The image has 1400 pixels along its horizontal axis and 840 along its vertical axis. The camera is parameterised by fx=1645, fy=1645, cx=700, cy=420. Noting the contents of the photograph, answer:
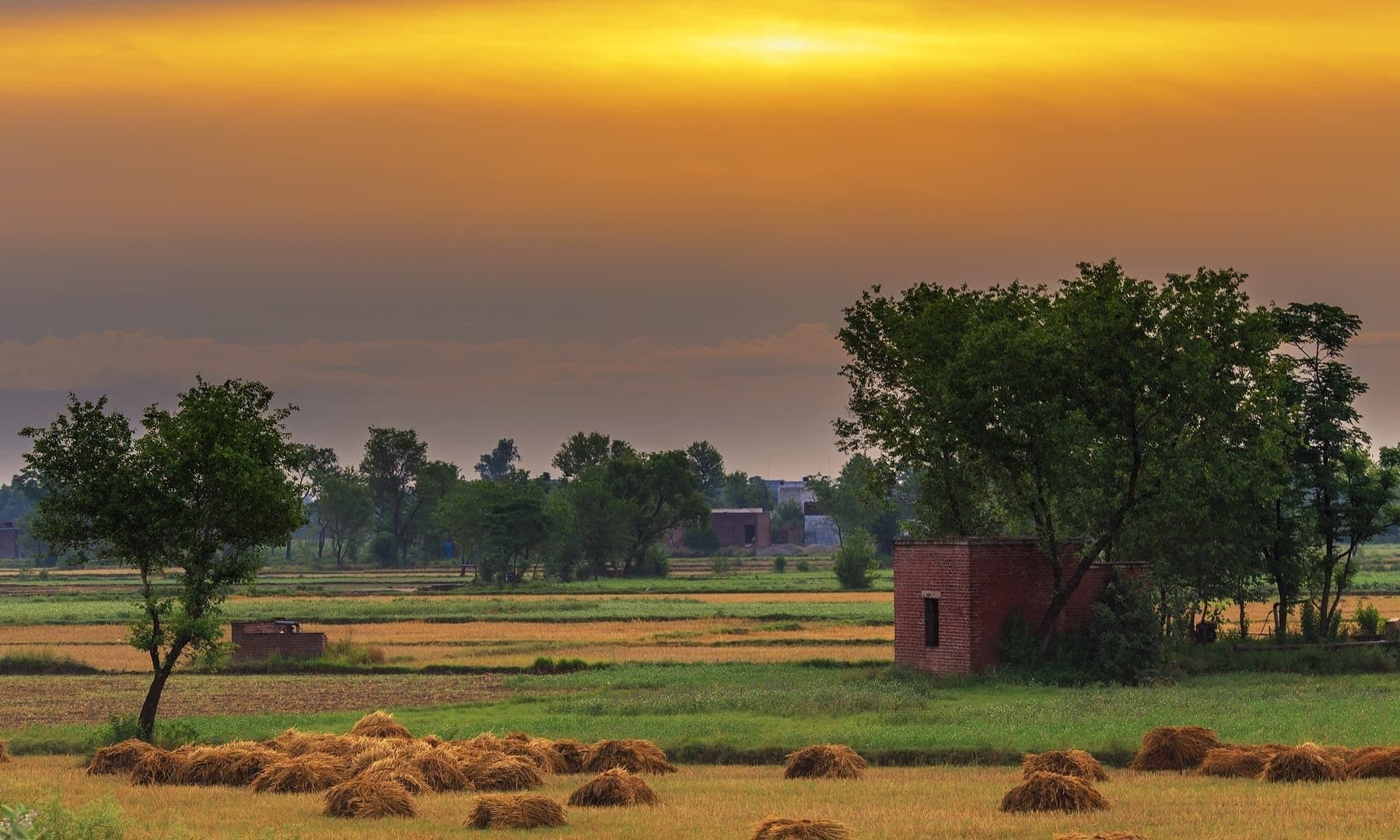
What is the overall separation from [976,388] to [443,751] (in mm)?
27268

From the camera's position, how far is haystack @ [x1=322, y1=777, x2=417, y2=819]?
27.8 m

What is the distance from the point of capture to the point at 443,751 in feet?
105

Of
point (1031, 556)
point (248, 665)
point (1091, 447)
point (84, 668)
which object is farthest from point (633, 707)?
point (84, 668)

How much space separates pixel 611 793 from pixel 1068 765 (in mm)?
8501

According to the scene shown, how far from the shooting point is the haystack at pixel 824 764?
32438mm

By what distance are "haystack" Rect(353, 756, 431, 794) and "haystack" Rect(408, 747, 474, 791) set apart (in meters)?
0.14

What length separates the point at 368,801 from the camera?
91.6 ft

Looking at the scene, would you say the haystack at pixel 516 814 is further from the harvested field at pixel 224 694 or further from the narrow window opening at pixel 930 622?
the narrow window opening at pixel 930 622

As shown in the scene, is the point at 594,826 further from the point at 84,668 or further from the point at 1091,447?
the point at 84,668

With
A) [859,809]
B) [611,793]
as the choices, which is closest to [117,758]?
[611,793]

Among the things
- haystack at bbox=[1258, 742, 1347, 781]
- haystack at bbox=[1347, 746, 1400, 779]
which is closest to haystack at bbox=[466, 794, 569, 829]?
haystack at bbox=[1258, 742, 1347, 781]

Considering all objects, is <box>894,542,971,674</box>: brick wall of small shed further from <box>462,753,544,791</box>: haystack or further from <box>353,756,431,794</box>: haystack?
<box>353,756,431,794</box>: haystack

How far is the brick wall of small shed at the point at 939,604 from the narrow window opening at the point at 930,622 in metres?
0.15

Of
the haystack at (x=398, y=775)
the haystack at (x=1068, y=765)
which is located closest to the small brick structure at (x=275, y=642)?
the haystack at (x=398, y=775)
